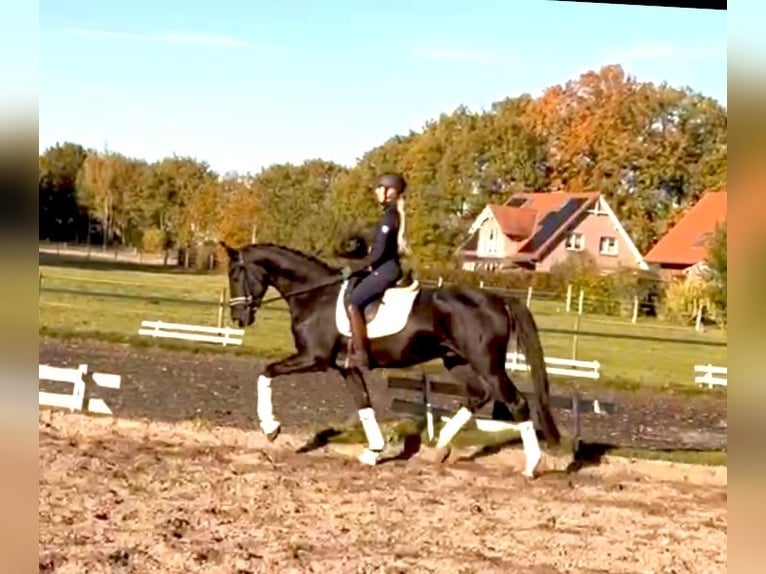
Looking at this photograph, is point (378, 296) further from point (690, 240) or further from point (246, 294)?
point (690, 240)

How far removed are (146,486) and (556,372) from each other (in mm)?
1008

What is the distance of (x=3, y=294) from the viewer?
5.40 feet

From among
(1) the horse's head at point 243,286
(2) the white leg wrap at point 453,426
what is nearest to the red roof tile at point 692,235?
(2) the white leg wrap at point 453,426

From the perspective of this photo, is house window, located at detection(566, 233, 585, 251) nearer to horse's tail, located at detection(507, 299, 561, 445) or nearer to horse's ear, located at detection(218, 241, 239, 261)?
horse's tail, located at detection(507, 299, 561, 445)

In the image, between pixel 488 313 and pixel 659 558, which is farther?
pixel 488 313

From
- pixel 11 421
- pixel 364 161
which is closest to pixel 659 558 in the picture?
pixel 364 161

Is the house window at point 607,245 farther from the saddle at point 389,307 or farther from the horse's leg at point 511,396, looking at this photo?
the saddle at point 389,307

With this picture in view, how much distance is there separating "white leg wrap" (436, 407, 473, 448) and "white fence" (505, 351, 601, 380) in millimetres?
154

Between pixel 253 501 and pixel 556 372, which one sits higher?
pixel 556 372

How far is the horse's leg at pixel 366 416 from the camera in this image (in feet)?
8.27

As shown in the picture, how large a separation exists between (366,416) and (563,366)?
1.64 ft

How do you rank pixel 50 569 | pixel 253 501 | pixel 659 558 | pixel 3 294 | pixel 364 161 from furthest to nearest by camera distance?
pixel 364 161
pixel 253 501
pixel 659 558
pixel 50 569
pixel 3 294

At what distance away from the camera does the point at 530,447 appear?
8.21ft

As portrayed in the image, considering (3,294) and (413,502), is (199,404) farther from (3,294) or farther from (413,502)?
(3,294)
